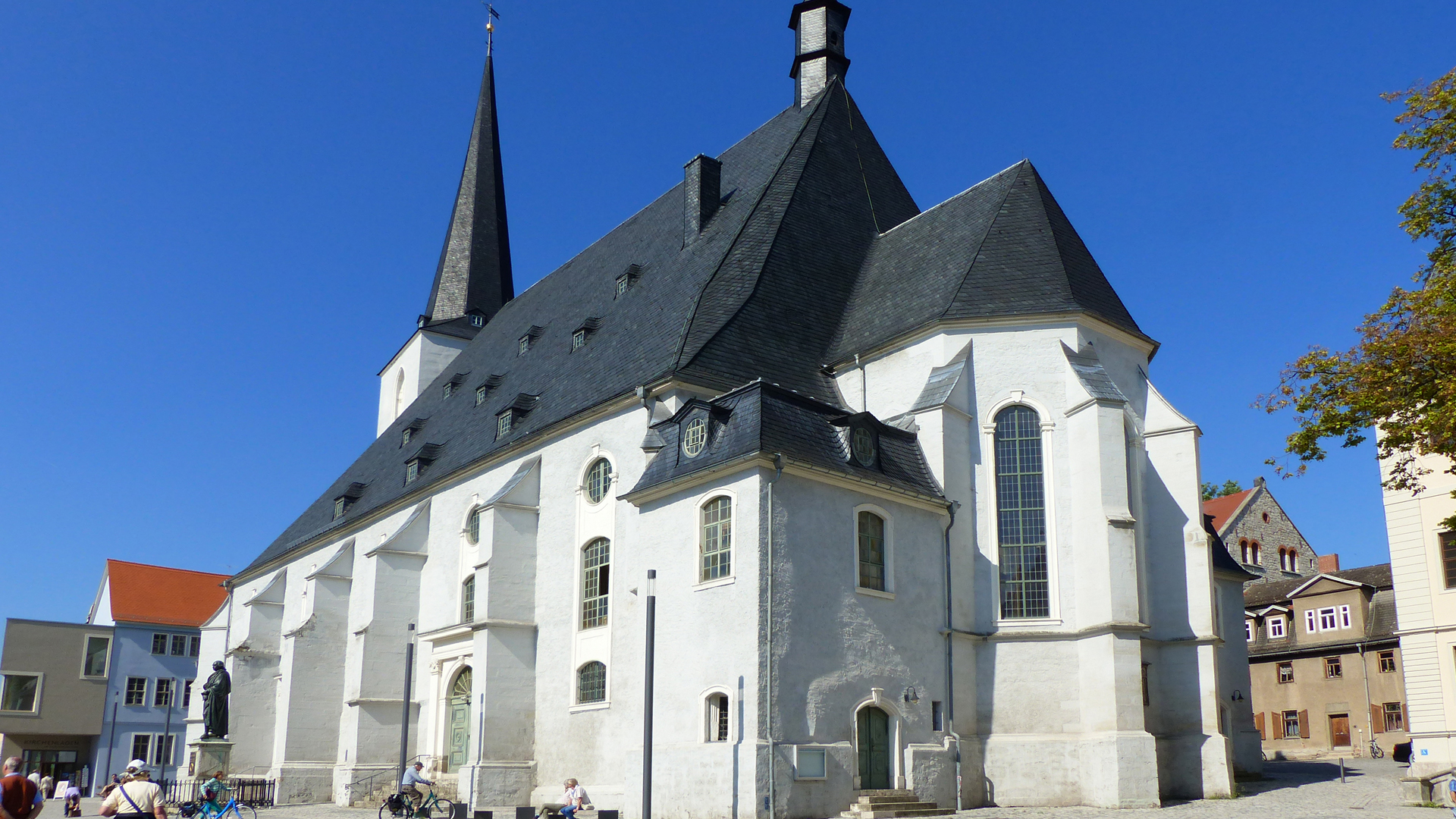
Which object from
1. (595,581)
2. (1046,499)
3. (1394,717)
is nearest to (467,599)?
(595,581)

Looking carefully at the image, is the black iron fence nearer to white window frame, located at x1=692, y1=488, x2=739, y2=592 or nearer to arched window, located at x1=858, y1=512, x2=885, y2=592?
white window frame, located at x1=692, y1=488, x2=739, y2=592

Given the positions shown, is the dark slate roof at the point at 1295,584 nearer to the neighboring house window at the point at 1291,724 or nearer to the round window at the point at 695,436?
the neighboring house window at the point at 1291,724

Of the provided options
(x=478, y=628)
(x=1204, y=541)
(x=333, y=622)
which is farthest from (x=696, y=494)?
(x=333, y=622)

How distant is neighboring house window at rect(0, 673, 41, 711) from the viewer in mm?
51000

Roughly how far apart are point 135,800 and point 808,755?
10923mm

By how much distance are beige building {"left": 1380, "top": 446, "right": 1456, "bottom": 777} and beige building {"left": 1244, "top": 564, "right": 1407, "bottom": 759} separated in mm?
11781

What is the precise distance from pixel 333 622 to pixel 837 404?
57.1ft

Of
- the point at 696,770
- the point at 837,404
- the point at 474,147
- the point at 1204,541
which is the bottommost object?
the point at 696,770

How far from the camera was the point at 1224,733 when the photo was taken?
A: 22578 millimetres

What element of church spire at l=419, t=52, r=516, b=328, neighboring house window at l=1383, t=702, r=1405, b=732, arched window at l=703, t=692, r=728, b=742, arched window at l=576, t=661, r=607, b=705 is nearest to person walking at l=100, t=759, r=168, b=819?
arched window at l=703, t=692, r=728, b=742

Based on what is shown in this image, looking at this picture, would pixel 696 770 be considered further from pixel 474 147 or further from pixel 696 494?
pixel 474 147

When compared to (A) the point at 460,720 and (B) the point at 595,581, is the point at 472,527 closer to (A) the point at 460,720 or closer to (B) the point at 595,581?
(A) the point at 460,720

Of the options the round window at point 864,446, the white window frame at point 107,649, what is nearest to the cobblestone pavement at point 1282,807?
the round window at point 864,446

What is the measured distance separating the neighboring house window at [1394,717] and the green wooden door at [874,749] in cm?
2693
